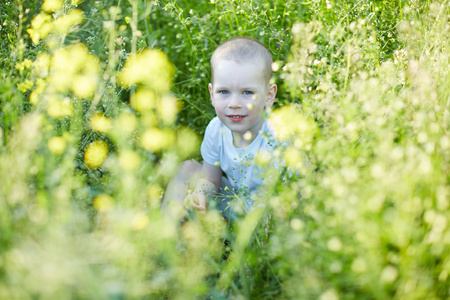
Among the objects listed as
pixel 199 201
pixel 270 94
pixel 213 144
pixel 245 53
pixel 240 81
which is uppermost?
pixel 245 53

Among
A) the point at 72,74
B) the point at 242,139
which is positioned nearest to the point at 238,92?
the point at 242,139

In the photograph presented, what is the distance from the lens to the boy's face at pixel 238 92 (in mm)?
2248

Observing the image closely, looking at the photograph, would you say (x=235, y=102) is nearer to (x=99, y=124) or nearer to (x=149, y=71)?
(x=149, y=71)

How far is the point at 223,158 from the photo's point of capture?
104 inches

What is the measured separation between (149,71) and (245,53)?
0.53m

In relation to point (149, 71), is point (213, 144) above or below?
below

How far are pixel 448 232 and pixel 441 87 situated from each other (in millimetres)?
718

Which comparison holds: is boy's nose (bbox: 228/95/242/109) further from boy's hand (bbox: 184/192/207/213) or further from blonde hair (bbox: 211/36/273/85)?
boy's hand (bbox: 184/192/207/213)

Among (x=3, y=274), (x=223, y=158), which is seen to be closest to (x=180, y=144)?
(x=223, y=158)

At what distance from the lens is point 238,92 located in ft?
7.45

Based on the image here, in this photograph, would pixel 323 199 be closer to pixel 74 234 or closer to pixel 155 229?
pixel 155 229

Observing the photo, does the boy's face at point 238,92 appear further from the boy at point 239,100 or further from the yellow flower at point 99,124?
the yellow flower at point 99,124

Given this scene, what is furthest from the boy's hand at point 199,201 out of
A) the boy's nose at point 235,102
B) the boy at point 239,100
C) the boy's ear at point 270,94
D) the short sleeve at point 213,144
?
the boy's ear at point 270,94

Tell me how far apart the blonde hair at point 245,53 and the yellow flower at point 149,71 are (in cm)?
37
